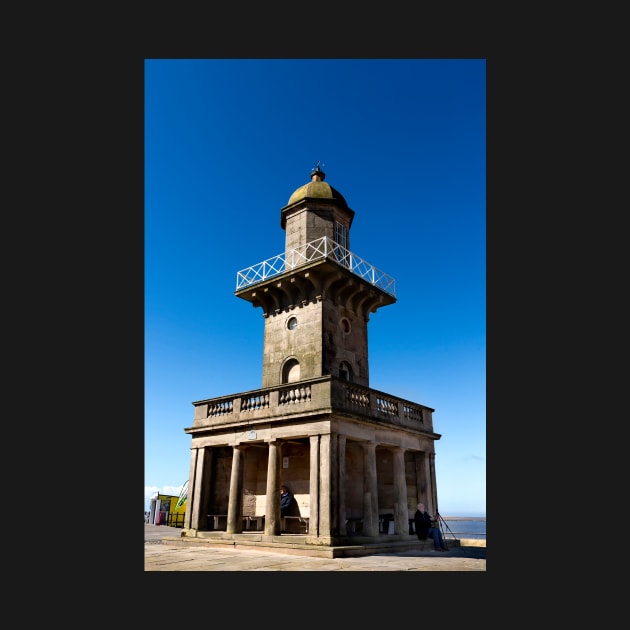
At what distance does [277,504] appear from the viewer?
58.6ft

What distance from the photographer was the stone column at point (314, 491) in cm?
1591

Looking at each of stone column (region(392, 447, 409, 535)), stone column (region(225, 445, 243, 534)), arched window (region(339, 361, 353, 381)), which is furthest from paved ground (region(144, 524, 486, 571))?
arched window (region(339, 361, 353, 381))

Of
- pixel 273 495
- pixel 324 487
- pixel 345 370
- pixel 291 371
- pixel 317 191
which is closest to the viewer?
pixel 324 487

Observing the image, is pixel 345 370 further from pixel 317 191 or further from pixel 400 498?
pixel 317 191

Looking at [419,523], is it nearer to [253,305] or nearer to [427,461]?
[427,461]

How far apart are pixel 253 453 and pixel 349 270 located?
9083mm

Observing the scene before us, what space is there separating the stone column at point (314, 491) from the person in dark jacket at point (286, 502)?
10.7 feet

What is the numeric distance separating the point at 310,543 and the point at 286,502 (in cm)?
405

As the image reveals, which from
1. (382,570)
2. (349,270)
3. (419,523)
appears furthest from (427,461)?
(382,570)

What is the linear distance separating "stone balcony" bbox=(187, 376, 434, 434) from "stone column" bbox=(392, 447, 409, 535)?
1.35 meters

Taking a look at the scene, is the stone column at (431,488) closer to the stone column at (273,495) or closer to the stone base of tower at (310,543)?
the stone base of tower at (310,543)

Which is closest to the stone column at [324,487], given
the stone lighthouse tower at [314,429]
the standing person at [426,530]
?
the stone lighthouse tower at [314,429]

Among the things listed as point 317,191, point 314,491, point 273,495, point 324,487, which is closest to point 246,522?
point 273,495

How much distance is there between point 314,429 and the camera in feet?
55.9
